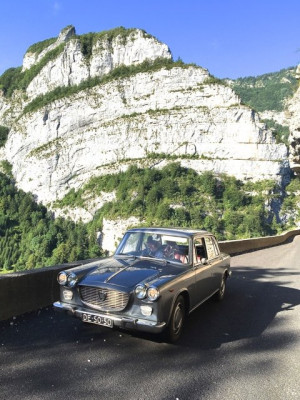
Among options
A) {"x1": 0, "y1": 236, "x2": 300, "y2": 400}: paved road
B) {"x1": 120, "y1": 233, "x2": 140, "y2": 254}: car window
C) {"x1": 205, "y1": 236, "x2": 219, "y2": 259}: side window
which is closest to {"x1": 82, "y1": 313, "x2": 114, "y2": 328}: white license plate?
{"x1": 0, "y1": 236, "x2": 300, "y2": 400}: paved road

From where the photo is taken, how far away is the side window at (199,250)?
18.6 ft

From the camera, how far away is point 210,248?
21.4 ft

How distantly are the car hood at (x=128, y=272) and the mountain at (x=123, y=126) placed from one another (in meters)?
93.2

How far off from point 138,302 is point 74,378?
1.14 m

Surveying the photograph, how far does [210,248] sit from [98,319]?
2990 mm

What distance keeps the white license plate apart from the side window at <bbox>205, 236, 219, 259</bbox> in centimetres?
261

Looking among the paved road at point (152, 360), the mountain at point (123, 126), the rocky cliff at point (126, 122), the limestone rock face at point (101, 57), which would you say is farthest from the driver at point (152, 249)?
the limestone rock face at point (101, 57)

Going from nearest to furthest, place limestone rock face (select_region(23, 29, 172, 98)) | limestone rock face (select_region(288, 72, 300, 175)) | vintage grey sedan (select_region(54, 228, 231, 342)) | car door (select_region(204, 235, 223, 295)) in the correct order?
1. vintage grey sedan (select_region(54, 228, 231, 342))
2. car door (select_region(204, 235, 223, 295))
3. limestone rock face (select_region(288, 72, 300, 175))
4. limestone rock face (select_region(23, 29, 172, 98))

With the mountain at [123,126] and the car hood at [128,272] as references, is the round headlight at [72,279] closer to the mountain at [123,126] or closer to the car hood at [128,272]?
the car hood at [128,272]

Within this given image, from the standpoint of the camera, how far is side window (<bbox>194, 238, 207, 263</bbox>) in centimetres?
566

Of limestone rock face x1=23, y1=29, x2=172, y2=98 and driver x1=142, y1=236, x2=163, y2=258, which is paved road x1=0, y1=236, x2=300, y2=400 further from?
limestone rock face x1=23, y1=29, x2=172, y2=98

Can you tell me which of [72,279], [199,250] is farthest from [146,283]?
[199,250]

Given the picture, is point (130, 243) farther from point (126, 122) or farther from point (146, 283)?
point (126, 122)

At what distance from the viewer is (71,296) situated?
4668mm
